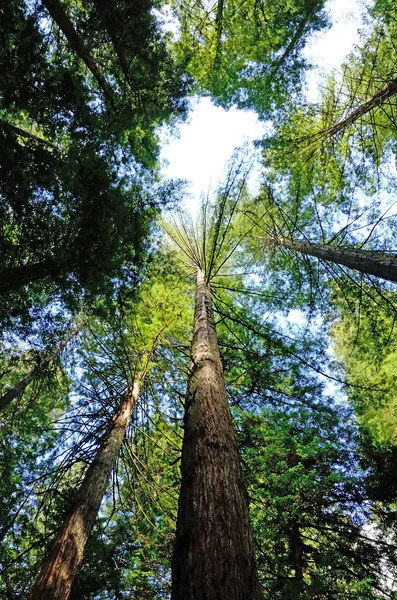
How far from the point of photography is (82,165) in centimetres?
398

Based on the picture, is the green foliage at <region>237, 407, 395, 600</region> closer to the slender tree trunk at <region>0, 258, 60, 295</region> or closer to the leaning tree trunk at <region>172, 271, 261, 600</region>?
the leaning tree trunk at <region>172, 271, 261, 600</region>

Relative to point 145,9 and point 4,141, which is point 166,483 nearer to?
point 4,141

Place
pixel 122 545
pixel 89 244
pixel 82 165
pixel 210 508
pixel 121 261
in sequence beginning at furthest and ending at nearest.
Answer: pixel 122 545, pixel 121 261, pixel 89 244, pixel 82 165, pixel 210 508

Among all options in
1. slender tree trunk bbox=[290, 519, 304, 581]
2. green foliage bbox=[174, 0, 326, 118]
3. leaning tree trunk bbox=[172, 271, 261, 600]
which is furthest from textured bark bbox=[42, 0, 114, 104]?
slender tree trunk bbox=[290, 519, 304, 581]

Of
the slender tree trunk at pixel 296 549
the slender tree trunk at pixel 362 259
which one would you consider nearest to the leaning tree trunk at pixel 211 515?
the slender tree trunk at pixel 362 259

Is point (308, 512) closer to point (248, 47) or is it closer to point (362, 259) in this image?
point (362, 259)

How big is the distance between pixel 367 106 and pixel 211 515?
356 inches

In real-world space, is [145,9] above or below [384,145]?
below

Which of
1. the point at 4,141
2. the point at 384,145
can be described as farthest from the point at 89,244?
the point at 384,145

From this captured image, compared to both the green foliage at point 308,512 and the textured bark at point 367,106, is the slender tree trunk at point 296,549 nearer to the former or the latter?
the green foliage at point 308,512

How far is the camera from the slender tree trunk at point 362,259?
15.5 ft

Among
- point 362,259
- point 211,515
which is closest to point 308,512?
point 362,259

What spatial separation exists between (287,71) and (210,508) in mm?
11016

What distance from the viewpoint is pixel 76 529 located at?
341cm
